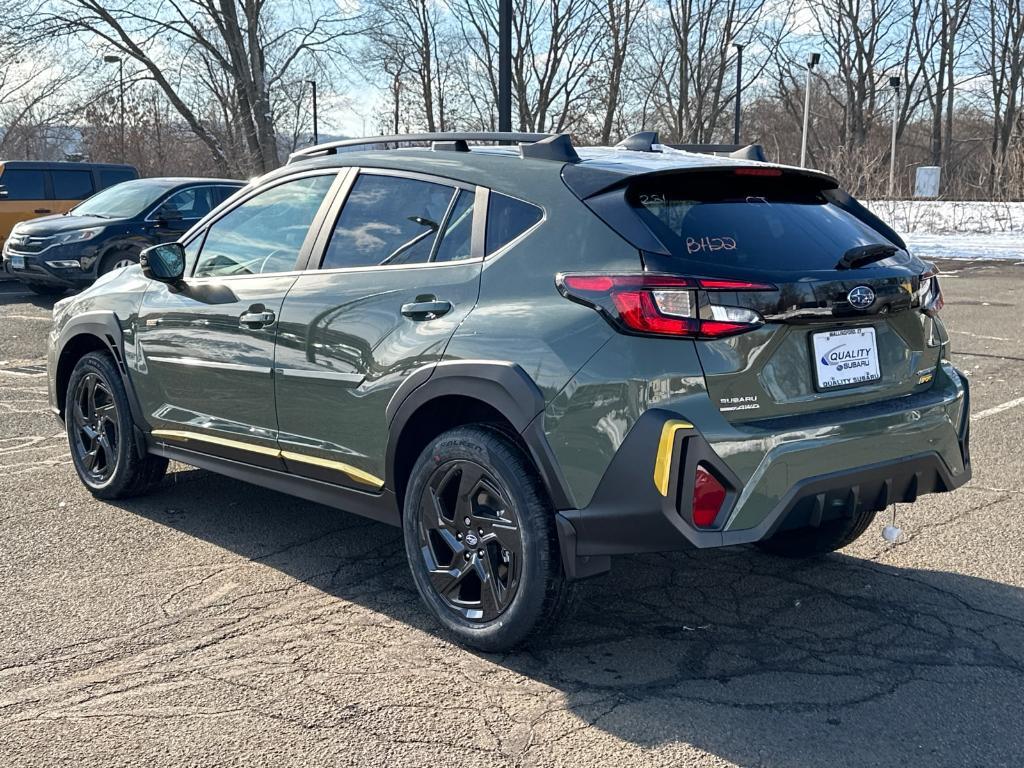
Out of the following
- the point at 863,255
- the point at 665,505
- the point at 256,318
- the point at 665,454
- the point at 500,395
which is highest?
the point at 863,255

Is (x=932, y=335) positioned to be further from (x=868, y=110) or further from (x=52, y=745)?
(x=868, y=110)

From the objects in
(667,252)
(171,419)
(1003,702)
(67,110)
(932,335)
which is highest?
(67,110)

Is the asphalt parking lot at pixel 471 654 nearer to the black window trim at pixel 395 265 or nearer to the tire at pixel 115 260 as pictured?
the black window trim at pixel 395 265

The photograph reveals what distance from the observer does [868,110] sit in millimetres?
55750

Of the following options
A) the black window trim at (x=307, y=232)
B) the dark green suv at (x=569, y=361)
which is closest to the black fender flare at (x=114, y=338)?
the black window trim at (x=307, y=232)

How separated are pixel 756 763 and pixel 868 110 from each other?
191 feet

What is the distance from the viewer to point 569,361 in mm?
3168

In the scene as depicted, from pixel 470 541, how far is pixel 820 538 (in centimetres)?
165

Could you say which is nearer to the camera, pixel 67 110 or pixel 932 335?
pixel 932 335

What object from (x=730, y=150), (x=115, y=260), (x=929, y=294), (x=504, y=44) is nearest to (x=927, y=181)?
(x=504, y=44)

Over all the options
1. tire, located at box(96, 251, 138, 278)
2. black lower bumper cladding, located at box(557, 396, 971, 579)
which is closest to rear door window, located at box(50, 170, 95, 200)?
tire, located at box(96, 251, 138, 278)

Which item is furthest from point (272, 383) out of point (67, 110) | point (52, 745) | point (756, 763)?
point (67, 110)

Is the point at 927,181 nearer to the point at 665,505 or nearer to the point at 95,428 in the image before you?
the point at 95,428

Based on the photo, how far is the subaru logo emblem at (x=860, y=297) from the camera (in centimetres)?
329
